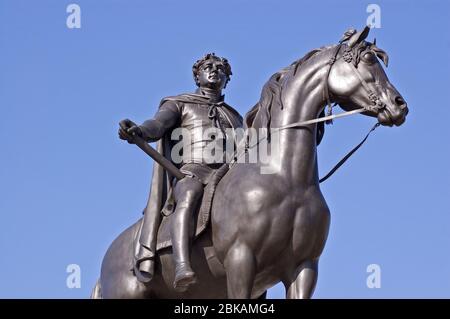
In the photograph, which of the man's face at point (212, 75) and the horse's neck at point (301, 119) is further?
the man's face at point (212, 75)

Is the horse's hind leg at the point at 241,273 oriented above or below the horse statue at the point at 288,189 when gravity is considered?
below

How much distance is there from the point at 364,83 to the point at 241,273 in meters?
2.82

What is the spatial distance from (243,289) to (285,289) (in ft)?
2.20

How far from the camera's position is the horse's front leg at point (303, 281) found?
53.3 ft

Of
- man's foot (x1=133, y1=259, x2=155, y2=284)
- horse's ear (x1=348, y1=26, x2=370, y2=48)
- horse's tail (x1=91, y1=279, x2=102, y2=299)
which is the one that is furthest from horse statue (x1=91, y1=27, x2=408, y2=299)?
horse's tail (x1=91, y1=279, x2=102, y2=299)

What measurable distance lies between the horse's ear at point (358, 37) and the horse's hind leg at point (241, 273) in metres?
2.92

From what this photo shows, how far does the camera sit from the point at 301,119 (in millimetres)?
16656

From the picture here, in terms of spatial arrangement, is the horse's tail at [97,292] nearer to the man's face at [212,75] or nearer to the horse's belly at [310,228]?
the man's face at [212,75]

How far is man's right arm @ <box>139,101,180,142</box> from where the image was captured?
1745 centimetres

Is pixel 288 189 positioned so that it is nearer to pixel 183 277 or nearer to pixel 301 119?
pixel 301 119

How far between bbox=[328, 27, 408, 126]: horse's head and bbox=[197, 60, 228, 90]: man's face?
239cm

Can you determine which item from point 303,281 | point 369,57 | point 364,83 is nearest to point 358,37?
point 369,57

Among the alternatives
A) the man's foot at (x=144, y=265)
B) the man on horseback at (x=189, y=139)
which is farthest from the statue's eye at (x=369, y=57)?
the man's foot at (x=144, y=265)

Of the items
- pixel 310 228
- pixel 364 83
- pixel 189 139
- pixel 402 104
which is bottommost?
pixel 310 228
